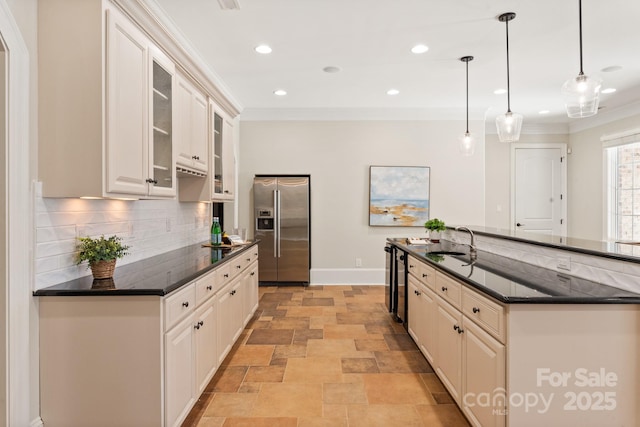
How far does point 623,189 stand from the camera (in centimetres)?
599

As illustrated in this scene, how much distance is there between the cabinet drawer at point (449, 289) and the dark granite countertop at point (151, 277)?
158 cm

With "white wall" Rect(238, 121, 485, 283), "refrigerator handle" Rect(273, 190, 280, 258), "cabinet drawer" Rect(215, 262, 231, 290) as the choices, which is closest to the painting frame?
"white wall" Rect(238, 121, 485, 283)

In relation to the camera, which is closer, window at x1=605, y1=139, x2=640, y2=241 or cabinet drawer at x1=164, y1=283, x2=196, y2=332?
cabinet drawer at x1=164, y1=283, x2=196, y2=332

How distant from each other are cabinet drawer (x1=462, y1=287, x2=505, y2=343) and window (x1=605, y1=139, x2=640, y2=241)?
5.40m

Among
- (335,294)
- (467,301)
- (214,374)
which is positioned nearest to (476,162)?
(335,294)

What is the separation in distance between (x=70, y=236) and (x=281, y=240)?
3845mm

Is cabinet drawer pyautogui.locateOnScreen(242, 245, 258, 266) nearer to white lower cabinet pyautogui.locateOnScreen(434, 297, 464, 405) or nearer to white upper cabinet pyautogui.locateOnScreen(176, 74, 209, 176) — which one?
white upper cabinet pyautogui.locateOnScreen(176, 74, 209, 176)

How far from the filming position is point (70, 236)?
2145mm

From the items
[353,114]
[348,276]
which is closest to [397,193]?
[353,114]

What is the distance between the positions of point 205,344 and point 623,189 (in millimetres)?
6711

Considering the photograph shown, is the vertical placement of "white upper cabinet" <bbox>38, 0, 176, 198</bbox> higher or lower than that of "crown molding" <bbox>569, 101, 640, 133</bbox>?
lower

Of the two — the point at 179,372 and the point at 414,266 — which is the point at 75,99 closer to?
the point at 179,372

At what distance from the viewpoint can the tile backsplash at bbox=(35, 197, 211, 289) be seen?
1.96 metres

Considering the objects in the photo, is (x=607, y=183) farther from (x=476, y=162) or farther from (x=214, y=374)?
(x=214, y=374)
